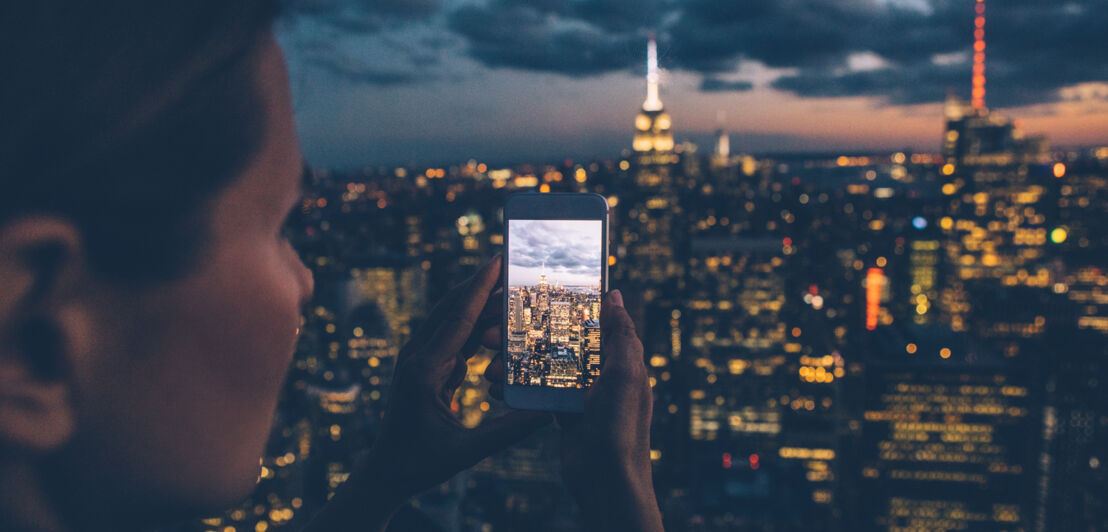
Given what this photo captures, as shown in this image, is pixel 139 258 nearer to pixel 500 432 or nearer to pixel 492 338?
pixel 500 432

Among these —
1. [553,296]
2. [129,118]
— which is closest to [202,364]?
[129,118]

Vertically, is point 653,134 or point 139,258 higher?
point 653,134

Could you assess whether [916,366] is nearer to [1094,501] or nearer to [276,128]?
[1094,501]

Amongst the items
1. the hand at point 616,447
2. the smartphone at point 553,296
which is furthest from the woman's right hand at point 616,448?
the smartphone at point 553,296

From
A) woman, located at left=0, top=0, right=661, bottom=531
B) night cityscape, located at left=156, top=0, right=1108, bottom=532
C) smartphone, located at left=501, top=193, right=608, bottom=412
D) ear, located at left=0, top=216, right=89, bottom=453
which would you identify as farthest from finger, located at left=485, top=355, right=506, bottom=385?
night cityscape, located at left=156, top=0, right=1108, bottom=532

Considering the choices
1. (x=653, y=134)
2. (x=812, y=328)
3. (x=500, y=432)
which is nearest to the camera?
(x=500, y=432)

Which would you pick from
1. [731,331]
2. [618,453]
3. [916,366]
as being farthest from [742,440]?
Answer: [618,453]

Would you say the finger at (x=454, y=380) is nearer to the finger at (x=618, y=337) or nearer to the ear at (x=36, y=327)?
the finger at (x=618, y=337)
